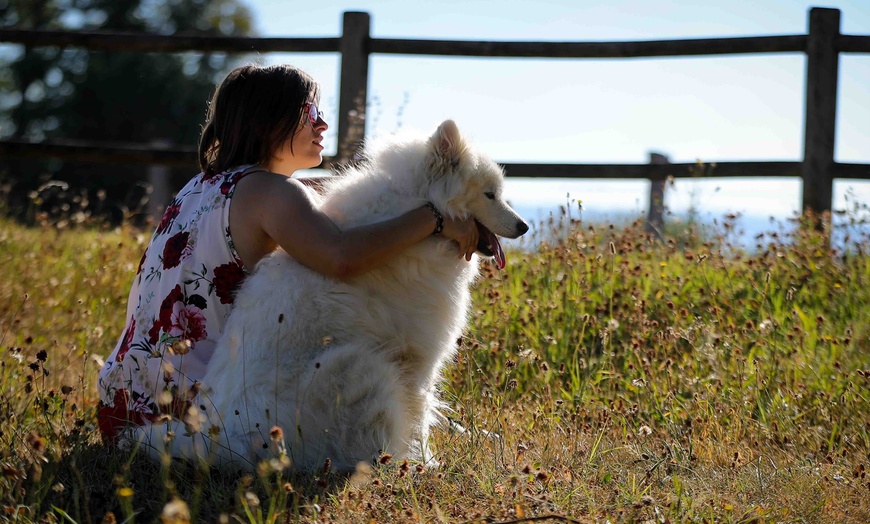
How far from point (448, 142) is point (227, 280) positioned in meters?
0.99

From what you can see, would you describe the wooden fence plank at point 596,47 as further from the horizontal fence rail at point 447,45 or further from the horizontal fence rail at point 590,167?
the horizontal fence rail at point 590,167

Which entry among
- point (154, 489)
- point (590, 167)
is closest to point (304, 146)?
point (154, 489)

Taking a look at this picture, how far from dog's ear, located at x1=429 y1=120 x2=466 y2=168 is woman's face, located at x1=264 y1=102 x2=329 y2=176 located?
492mm

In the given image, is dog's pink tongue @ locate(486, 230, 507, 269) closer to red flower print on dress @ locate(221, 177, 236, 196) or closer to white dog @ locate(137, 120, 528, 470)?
white dog @ locate(137, 120, 528, 470)

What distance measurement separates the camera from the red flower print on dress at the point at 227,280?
3.15m

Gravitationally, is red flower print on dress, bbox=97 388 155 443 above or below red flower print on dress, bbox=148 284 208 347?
below

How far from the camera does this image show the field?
2.57m

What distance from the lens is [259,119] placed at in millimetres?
3221

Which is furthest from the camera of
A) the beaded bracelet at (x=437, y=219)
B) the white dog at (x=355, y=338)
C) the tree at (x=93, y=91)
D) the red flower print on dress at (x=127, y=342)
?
the tree at (x=93, y=91)

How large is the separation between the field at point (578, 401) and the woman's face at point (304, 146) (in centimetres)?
102

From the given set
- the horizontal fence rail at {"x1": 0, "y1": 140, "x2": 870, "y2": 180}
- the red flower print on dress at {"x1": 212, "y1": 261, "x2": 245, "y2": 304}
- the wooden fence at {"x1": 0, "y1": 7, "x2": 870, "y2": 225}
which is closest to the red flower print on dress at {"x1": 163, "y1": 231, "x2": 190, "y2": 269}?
the red flower print on dress at {"x1": 212, "y1": 261, "x2": 245, "y2": 304}

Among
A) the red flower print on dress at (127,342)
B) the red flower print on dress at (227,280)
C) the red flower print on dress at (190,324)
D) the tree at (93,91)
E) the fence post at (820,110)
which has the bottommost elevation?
the red flower print on dress at (127,342)

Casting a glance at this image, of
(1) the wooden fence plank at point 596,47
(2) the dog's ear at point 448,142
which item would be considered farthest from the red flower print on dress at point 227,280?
(1) the wooden fence plank at point 596,47

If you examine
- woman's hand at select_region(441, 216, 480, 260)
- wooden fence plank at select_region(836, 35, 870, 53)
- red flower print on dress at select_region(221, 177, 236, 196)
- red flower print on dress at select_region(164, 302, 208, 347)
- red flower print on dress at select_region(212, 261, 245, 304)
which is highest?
wooden fence plank at select_region(836, 35, 870, 53)
